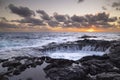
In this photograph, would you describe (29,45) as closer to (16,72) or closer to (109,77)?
(16,72)

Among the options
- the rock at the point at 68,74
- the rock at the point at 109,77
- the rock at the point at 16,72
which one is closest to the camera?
the rock at the point at 109,77

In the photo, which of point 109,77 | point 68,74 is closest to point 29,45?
point 68,74

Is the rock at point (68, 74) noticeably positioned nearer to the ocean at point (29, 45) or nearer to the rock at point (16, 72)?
the rock at point (16, 72)

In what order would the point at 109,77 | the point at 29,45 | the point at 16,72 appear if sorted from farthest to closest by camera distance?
the point at 29,45 → the point at 16,72 → the point at 109,77

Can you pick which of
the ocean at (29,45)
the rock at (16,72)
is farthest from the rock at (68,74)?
the ocean at (29,45)

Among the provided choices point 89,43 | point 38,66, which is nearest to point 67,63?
point 38,66

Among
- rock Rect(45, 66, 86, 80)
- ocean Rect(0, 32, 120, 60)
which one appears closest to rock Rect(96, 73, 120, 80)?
rock Rect(45, 66, 86, 80)

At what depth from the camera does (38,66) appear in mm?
9984

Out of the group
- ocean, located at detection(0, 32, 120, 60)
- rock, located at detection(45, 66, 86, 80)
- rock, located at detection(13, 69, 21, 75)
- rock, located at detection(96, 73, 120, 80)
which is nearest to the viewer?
rock, located at detection(96, 73, 120, 80)

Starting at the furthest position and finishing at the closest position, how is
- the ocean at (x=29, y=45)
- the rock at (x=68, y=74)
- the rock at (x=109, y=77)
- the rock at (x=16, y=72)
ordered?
the ocean at (x=29, y=45) < the rock at (x=16, y=72) < the rock at (x=68, y=74) < the rock at (x=109, y=77)

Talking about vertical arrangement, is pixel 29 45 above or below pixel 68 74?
below

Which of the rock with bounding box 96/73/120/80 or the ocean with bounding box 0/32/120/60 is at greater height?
the rock with bounding box 96/73/120/80

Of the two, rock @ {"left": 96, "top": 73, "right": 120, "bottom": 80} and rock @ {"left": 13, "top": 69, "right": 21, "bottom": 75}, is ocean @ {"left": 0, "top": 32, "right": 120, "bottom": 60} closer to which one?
rock @ {"left": 13, "top": 69, "right": 21, "bottom": 75}

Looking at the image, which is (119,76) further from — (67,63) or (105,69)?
(67,63)
